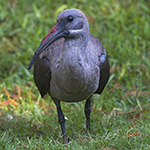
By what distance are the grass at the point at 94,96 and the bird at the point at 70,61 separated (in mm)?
732

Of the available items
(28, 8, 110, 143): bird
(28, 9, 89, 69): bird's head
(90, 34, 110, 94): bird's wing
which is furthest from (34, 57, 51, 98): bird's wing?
(90, 34, 110, 94): bird's wing

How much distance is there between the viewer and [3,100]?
6008mm

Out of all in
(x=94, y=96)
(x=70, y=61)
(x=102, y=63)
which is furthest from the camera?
(x=94, y=96)

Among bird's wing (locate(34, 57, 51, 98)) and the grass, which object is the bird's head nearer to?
bird's wing (locate(34, 57, 51, 98))

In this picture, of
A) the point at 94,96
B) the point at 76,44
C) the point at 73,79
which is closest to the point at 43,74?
the point at 73,79

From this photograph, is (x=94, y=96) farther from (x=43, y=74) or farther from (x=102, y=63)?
(x=43, y=74)

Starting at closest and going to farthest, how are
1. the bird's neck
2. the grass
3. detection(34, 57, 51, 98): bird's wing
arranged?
the bird's neck → detection(34, 57, 51, 98): bird's wing → the grass

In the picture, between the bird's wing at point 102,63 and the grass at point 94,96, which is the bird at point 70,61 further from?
the grass at point 94,96

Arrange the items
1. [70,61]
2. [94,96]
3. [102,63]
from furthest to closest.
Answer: [94,96] < [102,63] < [70,61]

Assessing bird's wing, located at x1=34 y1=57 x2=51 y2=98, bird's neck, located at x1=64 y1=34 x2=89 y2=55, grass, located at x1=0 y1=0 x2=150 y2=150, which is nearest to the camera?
bird's neck, located at x1=64 y1=34 x2=89 y2=55

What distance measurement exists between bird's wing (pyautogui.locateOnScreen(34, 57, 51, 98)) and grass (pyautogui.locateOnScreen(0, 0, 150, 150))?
2.38 feet

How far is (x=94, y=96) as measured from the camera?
5.99 m

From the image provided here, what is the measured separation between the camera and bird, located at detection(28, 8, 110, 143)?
3.83 m

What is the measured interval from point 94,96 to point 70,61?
2.30 meters
